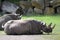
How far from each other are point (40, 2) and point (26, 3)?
1075mm

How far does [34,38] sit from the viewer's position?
795cm

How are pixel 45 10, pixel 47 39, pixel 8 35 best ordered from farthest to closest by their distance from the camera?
1. pixel 45 10
2. pixel 8 35
3. pixel 47 39

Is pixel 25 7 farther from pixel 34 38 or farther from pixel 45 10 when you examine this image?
pixel 34 38

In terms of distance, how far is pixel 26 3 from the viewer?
733 inches

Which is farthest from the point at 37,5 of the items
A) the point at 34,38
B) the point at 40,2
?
the point at 34,38

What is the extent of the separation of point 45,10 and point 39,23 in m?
8.59

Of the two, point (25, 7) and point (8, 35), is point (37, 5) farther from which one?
point (8, 35)

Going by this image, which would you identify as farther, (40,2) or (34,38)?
(40,2)

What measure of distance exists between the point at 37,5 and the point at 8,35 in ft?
30.5

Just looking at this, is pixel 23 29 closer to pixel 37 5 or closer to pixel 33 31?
pixel 33 31

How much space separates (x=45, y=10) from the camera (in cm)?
1773

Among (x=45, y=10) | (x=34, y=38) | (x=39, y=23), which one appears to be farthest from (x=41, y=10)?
(x=34, y=38)

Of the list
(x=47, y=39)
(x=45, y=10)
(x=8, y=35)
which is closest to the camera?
(x=47, y=39)

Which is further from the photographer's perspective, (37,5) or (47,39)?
(37,5)
